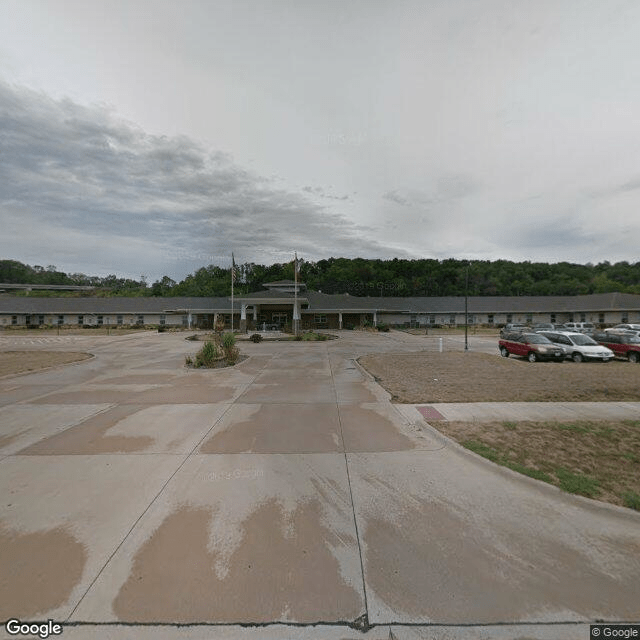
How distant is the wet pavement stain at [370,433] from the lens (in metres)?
6.27

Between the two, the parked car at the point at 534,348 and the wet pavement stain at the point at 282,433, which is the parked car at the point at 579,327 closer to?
the parked car at the point at 534,348

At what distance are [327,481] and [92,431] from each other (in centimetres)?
542

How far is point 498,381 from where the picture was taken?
1217 cm

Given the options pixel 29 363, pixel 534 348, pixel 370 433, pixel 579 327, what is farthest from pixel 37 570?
pixel 579 327

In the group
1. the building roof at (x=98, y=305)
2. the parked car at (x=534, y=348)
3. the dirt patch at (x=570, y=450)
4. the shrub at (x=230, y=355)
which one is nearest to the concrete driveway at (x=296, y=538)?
the dirt patch at (x=570, y=450)

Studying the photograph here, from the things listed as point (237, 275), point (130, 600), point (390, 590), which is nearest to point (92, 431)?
point (130, 600)

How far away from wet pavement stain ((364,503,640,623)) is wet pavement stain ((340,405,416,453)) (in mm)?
2352

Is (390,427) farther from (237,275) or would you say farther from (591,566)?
(237,275)

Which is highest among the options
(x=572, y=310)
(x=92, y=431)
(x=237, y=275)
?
(x=237, y=275)

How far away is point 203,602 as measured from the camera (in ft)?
9.45

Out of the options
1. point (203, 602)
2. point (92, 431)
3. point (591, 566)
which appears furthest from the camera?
point (92, 431)

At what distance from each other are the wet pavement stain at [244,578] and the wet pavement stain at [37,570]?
560mm

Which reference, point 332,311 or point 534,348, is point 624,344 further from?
point 332,311

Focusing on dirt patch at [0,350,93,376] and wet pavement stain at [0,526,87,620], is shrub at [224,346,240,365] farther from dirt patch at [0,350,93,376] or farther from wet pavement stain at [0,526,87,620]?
wet pavement stain at [0,526,87,620]
